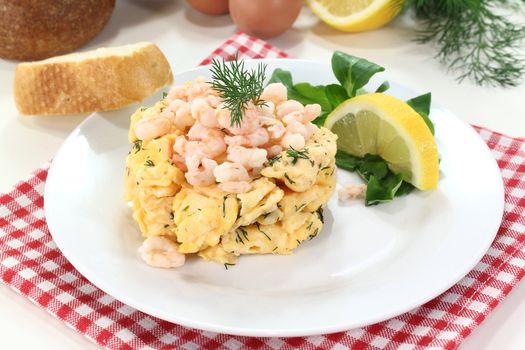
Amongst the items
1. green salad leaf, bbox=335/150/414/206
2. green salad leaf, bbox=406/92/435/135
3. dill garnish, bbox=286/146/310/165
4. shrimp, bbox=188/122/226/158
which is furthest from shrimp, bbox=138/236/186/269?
green salad leaf, bbox=406/92/435/135

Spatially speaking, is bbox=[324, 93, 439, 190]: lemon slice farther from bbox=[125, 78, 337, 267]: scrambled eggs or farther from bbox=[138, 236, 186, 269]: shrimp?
bbox=[138, 236, 186, 269]: shrimp

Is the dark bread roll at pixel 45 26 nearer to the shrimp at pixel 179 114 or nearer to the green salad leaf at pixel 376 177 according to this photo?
the shrimp at pixel 179 114

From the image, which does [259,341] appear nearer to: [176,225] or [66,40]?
[176,225]

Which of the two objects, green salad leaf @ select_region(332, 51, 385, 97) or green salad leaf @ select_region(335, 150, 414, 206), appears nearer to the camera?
green salad leaf @ select_region(335, 150, 414, 206)

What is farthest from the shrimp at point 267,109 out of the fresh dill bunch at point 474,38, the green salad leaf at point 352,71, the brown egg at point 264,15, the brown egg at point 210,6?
the brown egg at point 210,6

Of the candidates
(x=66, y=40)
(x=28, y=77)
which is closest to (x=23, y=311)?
(x=28, y=77)
